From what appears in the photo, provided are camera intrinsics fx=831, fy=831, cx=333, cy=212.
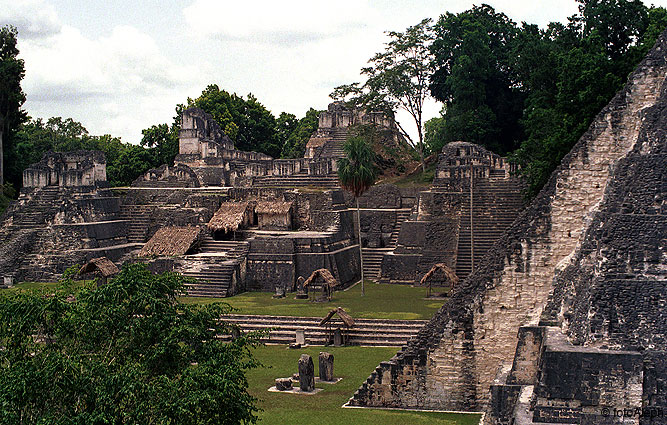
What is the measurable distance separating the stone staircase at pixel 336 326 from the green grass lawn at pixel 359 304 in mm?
514

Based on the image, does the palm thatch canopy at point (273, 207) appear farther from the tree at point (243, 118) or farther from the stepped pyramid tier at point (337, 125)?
the tree at point (243, 118)

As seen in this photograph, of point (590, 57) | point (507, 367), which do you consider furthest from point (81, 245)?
point (507, 367)

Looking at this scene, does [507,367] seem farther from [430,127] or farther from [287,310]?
[430,127]

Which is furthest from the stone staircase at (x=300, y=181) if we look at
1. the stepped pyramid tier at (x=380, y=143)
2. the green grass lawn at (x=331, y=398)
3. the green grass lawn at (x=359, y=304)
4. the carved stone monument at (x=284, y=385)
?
the carved stone monument at (x=284, y=385)

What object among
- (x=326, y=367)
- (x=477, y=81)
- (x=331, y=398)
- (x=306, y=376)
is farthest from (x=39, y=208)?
(x=331, y=398)

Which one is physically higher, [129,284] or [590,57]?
[590,57]

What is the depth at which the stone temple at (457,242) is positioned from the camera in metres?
9.48

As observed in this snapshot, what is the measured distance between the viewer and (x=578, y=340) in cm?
973

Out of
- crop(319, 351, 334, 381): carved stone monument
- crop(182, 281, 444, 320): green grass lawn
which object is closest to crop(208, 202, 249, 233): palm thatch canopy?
crop(182, 281, 444, 320): green grass lawn

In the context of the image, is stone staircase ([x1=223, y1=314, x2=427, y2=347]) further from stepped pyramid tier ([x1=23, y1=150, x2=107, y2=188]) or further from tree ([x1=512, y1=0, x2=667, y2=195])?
stepped pyramid tier ([x1=23, y1=150, x2=107, y2=188])

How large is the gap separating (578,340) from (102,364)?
18.3 ft

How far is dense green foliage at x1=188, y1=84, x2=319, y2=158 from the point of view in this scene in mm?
50281

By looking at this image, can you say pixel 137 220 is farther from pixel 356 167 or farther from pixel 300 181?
pixel 356 167

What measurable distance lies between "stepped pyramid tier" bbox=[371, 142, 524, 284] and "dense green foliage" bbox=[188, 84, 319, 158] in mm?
23055
